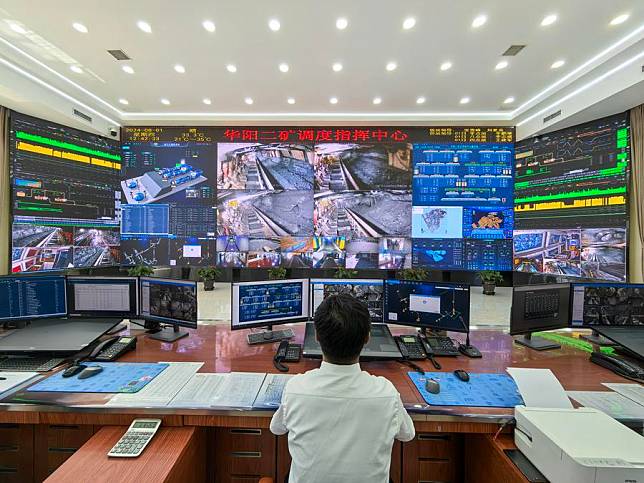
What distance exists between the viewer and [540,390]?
4.08ft

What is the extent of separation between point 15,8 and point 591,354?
18.6 feet

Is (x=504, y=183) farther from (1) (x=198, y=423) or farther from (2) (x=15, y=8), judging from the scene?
(2) (x=15, y=8)

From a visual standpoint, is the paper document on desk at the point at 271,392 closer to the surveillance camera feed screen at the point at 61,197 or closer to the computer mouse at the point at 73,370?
the computer mouse at the point at 73,370

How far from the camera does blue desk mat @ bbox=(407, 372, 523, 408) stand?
4.20ft

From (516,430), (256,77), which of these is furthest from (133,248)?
(516,430)

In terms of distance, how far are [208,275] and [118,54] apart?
3.55 meters

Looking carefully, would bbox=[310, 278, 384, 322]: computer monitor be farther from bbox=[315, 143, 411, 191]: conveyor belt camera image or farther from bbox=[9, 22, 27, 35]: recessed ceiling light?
bbox=[9, 22, 27, 35]: recessed ceiling light

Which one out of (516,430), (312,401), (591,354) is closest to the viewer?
(312,401)

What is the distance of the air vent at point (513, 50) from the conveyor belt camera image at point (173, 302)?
440 centimetres

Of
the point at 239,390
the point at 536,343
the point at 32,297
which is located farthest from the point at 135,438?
the point at 536,343

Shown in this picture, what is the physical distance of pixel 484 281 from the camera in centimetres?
539

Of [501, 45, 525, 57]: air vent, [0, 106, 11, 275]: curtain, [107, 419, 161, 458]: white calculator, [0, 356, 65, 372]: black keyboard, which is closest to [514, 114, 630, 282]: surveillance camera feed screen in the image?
[501, 45, 525, 57]: air vent

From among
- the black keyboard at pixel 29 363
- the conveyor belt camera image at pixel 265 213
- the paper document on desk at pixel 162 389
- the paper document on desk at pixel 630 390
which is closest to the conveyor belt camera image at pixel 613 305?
the paper document on desk at pixel 630 390

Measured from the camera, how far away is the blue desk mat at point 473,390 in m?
1.28
